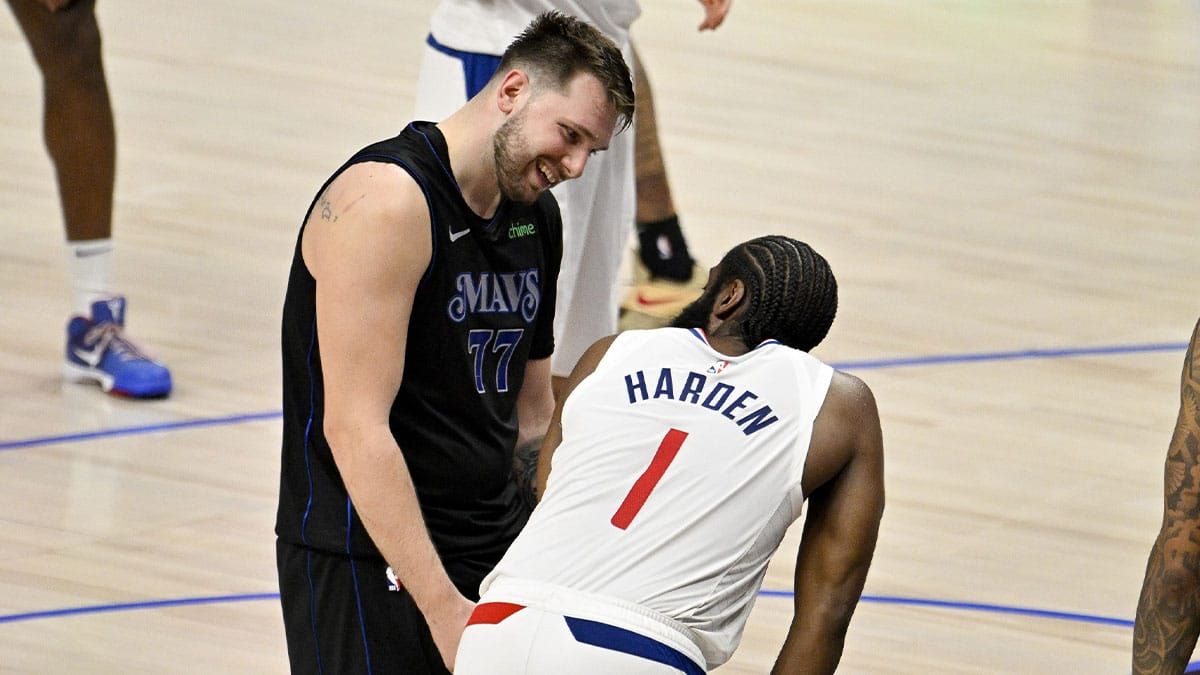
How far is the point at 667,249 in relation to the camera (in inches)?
278

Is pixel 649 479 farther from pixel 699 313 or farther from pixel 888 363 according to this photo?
pixel 888 363

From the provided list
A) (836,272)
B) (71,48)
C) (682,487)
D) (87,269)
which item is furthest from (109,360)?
(682,487)

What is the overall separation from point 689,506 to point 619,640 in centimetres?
22

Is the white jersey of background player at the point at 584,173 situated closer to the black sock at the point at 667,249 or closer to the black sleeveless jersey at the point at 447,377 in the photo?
the black sleeveless jersey at the point at 447,377

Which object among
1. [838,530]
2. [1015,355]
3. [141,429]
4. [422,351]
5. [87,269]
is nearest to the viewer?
[838,530]

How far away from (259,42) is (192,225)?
3.23 meters

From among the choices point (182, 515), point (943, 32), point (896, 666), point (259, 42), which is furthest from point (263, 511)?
point (943, 32)

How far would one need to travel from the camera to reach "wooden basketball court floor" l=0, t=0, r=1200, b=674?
5.17m

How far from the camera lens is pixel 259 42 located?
36.4ft

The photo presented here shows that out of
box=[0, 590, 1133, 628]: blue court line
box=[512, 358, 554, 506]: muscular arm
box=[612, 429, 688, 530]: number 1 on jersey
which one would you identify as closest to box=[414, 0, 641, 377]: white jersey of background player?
box=[0, 590, 1133, 628]: blue court line

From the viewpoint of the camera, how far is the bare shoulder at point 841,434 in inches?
123

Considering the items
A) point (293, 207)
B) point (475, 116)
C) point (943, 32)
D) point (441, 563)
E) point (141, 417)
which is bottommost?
point (943, 32)

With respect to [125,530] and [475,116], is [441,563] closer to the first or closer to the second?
[475,116]

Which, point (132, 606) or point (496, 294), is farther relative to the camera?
point (132, 606)
